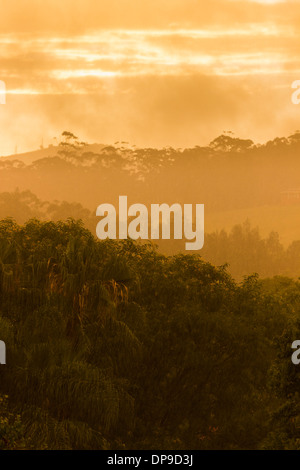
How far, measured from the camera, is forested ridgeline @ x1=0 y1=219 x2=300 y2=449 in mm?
21719

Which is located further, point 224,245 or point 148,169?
point 148,169

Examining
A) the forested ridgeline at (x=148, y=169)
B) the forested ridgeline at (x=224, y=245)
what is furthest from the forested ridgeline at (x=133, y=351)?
the forested ridgeline at (x=148, y=169)

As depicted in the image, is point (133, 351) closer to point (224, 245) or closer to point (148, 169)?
point (224, 245)

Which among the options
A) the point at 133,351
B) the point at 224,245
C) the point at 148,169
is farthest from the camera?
the point at 148,169

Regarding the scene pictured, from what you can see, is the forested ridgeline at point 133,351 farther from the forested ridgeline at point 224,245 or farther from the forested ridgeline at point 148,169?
the forested ridgeline at point 148,169

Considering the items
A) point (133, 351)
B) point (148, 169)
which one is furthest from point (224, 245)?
point (133, 351)

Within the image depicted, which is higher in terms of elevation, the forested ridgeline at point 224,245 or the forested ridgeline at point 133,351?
the forested ridgeline at point 224,245

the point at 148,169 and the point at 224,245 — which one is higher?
the point at 148,169

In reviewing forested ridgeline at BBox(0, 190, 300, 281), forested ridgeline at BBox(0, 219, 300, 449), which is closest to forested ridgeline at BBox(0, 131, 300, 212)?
forested ridgeline at BBox(0, 190, 300, 281)

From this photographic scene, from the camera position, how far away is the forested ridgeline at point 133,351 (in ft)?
71.3

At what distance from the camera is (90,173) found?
158250 millimetres

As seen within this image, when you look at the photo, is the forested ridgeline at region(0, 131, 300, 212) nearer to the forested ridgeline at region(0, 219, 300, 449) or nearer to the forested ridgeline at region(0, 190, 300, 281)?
the forested ridgeline at region(0, 190, 300, 281)

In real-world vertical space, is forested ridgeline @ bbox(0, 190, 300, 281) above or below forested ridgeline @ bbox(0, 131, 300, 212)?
below

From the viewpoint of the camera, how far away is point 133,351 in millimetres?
26094
